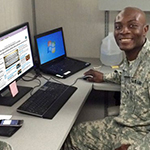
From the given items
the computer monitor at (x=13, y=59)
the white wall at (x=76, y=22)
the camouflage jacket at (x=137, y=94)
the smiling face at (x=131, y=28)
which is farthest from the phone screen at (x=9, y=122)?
the white wall at (x=76, y=22)

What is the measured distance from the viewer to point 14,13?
89.0 inches

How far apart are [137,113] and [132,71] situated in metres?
0.24

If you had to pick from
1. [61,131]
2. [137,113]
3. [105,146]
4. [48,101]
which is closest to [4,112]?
[48,101]

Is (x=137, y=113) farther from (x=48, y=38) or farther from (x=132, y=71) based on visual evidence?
(x=48, y=38)

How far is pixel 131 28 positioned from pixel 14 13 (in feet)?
3.07

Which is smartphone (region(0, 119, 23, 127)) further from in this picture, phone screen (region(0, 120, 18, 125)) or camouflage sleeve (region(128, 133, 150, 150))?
camouflage sleeve (region(128, 133, 150, 150))

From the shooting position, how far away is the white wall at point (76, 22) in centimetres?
249

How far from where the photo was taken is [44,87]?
6.52 feet

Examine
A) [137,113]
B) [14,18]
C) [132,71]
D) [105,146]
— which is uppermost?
[14,18]

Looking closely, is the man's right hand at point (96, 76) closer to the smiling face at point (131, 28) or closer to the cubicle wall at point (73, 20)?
the smiling face at point (131, 28)

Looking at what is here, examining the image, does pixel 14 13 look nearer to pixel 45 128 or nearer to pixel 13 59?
pixel 13 59

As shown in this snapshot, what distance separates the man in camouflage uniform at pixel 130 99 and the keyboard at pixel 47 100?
27 centimetres

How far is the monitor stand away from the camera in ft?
5.87

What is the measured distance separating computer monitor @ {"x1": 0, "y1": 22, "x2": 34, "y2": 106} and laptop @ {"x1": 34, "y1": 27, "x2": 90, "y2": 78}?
19 cm
